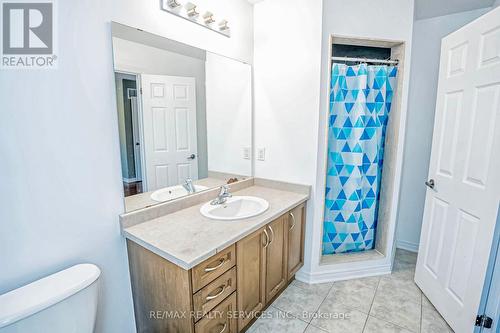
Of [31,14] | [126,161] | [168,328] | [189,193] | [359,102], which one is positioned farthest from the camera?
[359,102]

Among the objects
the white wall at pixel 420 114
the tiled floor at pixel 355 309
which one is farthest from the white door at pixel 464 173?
the white wall at pixel 420 114

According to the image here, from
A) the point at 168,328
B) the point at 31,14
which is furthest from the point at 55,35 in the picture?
the point at 168,328

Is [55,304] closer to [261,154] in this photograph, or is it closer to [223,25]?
[261,154]

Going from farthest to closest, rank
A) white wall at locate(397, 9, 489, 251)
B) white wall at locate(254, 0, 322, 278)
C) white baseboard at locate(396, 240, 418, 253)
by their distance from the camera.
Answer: white baseboard at locate(396, 240, 418, 253) < white wall at locate(397, 9, 489, 251) < white wall at locate(254, 0, 322, 278)

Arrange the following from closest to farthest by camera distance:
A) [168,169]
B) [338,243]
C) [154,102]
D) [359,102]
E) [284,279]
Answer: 1. [154,102]
2. [168,169]
3. [284,279]
4. [359,102]
5. [338,243]

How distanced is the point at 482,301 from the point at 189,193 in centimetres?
193

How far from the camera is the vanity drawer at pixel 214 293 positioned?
3.84ft

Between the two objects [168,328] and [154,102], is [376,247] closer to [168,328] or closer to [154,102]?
[168,328]

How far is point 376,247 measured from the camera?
2.40 metres

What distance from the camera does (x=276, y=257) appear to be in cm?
176

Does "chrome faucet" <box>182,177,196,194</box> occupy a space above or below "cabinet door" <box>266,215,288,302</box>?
above

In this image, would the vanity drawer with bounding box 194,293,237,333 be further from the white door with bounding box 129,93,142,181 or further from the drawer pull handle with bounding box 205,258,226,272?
the white door with bounding box 129,93,142,181

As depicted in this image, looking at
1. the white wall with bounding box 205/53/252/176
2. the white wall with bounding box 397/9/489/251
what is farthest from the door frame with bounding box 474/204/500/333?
the white wall with bounding box 205/53/252/176

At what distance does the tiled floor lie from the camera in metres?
1.67
